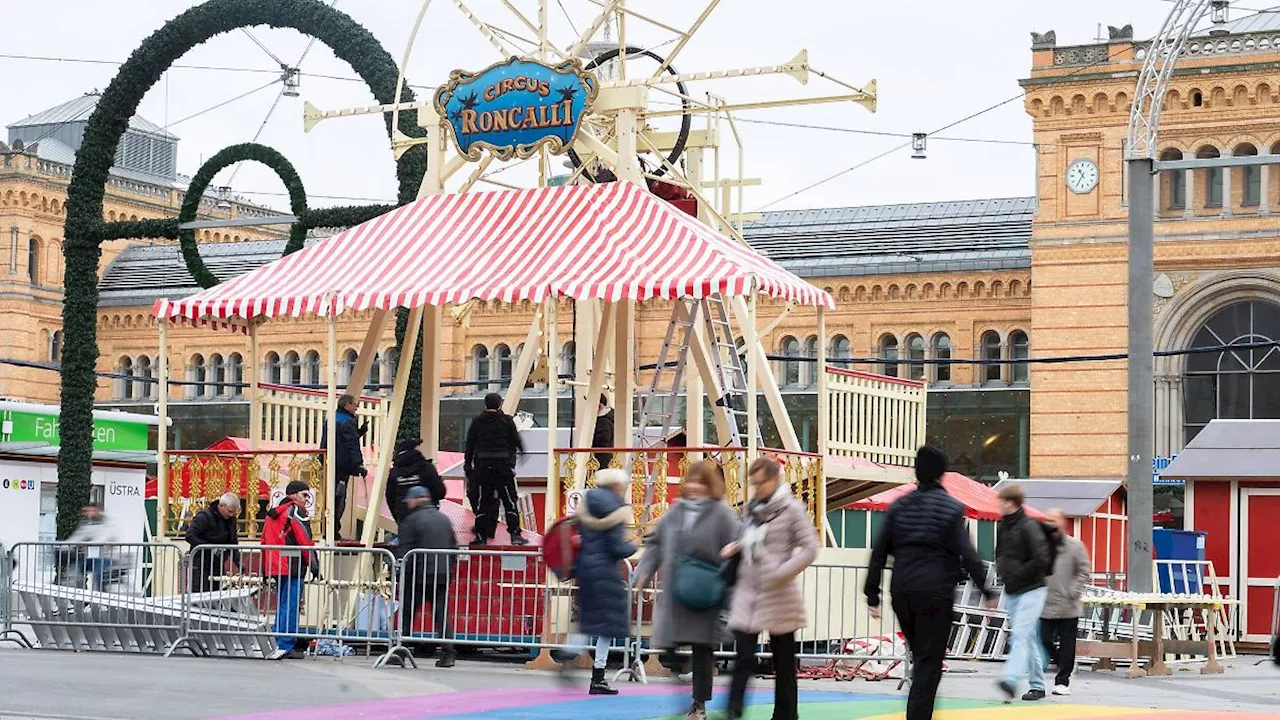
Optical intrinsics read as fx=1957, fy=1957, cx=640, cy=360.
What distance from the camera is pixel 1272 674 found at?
66.1 ft

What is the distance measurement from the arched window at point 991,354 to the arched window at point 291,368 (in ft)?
67.7

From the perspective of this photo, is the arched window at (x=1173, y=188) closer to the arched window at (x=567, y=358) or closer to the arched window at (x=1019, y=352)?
the arched window at (x=1019, y=352)

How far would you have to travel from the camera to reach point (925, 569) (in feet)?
37.6

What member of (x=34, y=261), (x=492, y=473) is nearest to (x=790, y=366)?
(x=34, y=261)

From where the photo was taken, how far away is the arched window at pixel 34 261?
57.7m

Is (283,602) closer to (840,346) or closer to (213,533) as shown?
(213,533)

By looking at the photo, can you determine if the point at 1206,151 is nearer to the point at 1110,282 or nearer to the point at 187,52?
the point at 1110,282

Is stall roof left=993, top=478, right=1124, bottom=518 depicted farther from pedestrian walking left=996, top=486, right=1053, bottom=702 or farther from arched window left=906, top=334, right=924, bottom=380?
pedestrian walking left=996, top=486, right=1053, bottom=702

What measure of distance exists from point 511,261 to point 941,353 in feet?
97.3

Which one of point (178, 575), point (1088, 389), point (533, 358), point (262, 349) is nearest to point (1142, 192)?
point (533, 358)

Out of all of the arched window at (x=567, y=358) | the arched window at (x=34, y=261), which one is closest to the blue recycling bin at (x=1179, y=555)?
the arched window at (x=567, y=358)

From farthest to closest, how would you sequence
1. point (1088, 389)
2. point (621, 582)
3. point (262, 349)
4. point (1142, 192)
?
point (262, 349), point (1088, 389), point (1142, 192), point (621, 582)

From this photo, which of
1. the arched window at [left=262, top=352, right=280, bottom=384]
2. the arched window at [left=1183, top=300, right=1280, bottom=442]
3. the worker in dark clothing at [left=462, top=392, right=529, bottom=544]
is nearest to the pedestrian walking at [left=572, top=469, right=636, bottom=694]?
the worker in dark clothing at [left=462, top=392, right=529, bottom=544]

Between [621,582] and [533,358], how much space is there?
7865mm
